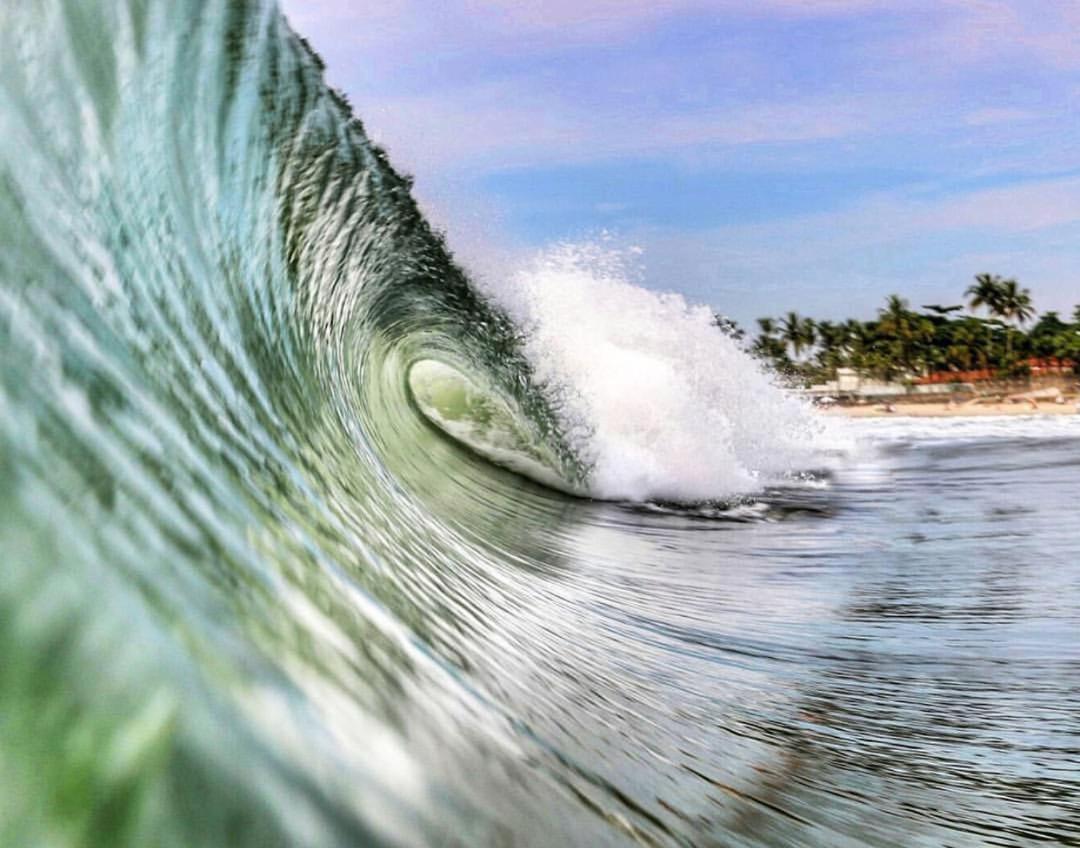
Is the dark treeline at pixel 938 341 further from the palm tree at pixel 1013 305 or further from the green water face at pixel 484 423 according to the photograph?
the green water face at pixel 484 423

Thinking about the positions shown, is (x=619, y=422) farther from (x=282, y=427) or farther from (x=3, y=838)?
(x=3, y=838)

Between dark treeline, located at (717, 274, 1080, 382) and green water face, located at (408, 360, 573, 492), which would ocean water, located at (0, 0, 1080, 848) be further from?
dark treeline, located at (717, 274, 1080, 382)

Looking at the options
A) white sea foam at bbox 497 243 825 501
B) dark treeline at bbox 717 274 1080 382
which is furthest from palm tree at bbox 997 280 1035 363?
white sea foam at bbox 497 243 825 501

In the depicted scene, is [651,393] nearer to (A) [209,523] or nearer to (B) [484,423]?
(B) [484,423]

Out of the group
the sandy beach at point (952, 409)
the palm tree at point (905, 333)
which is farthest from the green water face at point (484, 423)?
the palm tree at point (905, 333)

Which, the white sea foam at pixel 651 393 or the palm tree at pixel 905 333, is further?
the palm tree at pixel 905 333
